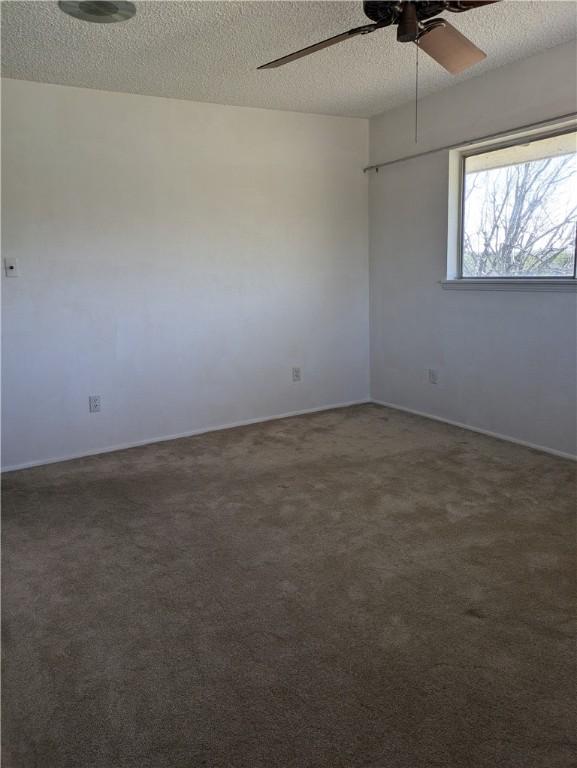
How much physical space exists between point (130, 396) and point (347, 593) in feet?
7.91

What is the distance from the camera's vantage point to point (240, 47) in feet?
9.77

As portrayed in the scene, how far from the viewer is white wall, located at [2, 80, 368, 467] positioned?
3.55 meters

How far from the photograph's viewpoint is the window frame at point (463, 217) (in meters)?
3.39

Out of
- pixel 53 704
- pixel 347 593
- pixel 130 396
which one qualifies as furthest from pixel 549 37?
pixel 53 704

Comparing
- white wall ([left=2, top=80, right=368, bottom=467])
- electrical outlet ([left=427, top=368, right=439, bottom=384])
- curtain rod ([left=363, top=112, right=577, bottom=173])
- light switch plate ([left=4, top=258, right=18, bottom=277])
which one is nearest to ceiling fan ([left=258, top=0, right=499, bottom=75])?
curtain rod ([left=363, top=112, right=577, bottom=173])

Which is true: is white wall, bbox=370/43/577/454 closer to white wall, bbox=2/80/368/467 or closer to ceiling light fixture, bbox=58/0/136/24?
white wall, bbox=2/80/368/467

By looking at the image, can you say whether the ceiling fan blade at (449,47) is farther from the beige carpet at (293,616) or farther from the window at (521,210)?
the beige carpet at (293,616)

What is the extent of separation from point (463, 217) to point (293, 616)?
3200 mm

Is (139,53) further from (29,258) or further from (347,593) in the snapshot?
(347,593)

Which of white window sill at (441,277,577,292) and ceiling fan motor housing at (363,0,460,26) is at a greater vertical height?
ceiling fan motor housing at (363,0,460,26)

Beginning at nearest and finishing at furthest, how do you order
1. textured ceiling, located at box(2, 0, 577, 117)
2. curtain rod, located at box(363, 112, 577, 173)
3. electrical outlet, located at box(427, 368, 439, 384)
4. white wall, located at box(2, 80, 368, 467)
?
textured ceiling, located at box(2, 0, 577, 117) < curtain rod, located at box(363, 112, 577, 173) < white wall, located at box(2, 80, 368, 467) < electrical outlet, located at box(427, 368, 439, 384)

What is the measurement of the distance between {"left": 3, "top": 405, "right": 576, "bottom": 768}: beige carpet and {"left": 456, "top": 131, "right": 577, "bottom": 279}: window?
4.27 feet

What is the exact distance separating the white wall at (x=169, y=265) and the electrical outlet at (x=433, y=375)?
74 cm

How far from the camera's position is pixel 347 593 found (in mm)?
2137
